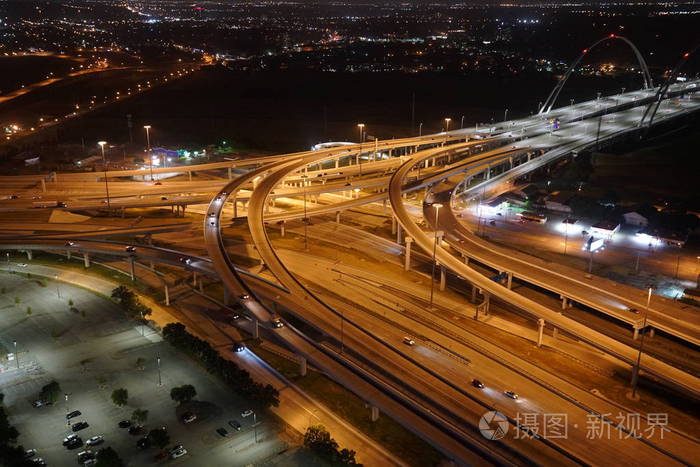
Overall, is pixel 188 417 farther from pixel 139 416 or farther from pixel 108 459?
pixel 108 459

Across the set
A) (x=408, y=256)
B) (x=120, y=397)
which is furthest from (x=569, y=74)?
(x=120, y=397)

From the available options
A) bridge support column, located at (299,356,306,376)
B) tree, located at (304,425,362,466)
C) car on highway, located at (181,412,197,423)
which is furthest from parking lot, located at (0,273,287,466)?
bridge support column, located at (299,356,306,376)

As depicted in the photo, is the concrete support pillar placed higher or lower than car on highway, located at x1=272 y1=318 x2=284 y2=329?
lower

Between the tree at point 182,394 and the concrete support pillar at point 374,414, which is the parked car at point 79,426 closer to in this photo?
the tree at point 182,394

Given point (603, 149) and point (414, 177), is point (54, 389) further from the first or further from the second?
point (603, 149)

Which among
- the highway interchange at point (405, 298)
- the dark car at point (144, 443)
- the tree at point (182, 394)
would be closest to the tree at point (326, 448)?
the highway interchange at point (405, 298)

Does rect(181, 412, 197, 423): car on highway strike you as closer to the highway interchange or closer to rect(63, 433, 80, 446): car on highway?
rect(63, 433, 80, 446): car on highway
